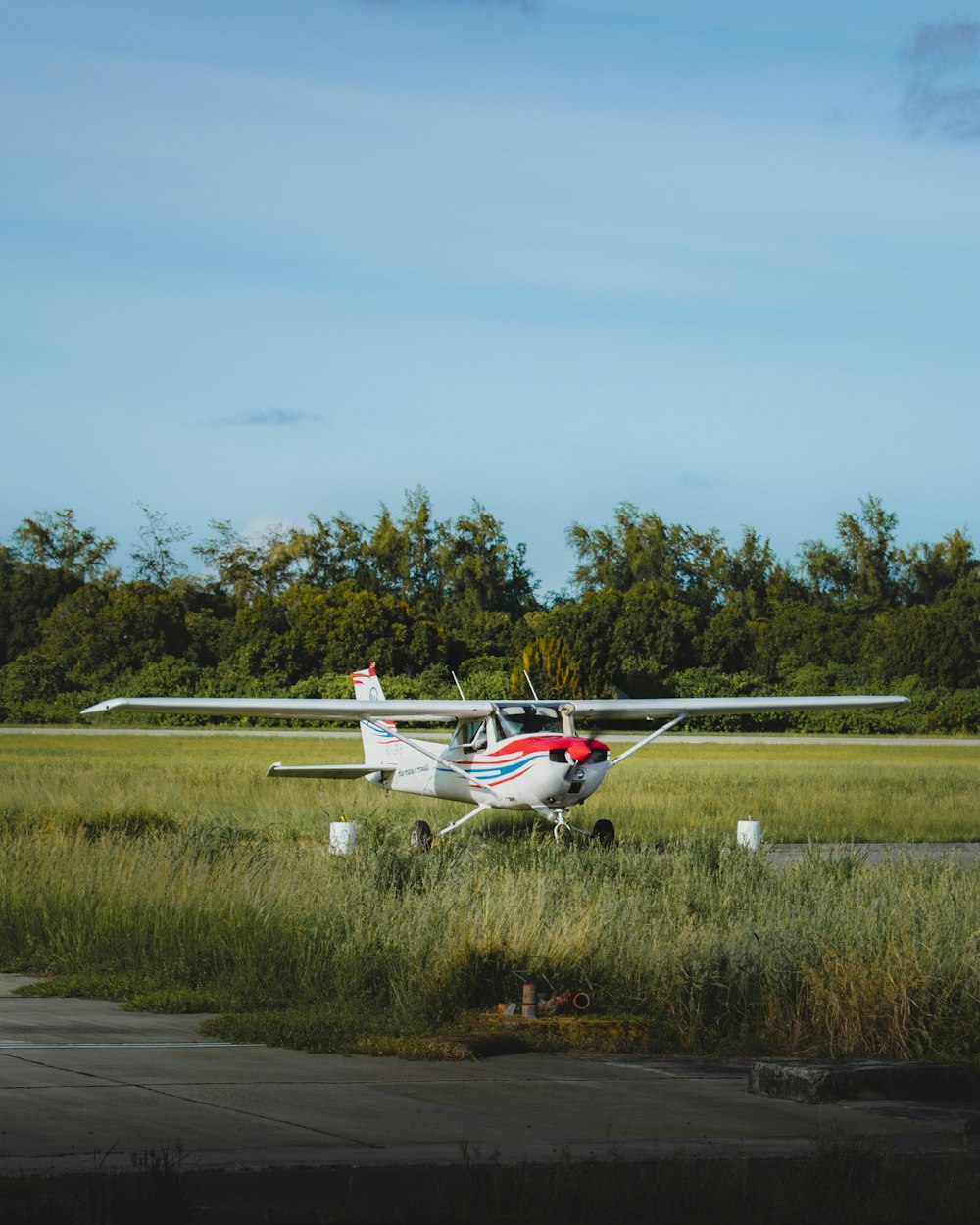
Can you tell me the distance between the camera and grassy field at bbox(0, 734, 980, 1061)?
1016 centimetres

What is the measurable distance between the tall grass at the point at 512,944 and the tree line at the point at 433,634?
49.7 metres

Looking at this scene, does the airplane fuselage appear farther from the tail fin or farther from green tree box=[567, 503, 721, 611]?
green tree box=[567, 503, 721, 611]

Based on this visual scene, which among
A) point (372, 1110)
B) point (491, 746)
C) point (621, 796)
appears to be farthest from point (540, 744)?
point (372, 1110)

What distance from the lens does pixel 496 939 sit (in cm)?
1132

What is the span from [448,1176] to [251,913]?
22.1ft

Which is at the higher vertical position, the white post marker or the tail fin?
the tail fin

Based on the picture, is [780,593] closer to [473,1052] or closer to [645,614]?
[645,614]

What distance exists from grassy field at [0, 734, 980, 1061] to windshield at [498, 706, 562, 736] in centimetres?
348

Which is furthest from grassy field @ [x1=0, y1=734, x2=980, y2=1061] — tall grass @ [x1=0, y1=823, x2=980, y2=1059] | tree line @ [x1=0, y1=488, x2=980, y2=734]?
tree line @ [x1=0, y1=488, x2=980, y2=734]

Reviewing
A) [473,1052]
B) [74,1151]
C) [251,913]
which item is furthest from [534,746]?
[74,1151]

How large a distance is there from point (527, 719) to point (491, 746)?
65 centimetres

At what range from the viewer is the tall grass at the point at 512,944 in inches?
403

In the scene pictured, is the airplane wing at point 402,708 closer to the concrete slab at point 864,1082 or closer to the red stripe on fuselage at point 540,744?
the red stripe on fuselage at point 540,744

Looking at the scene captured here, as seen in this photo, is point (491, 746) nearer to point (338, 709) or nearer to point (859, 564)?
point (338, 709)
